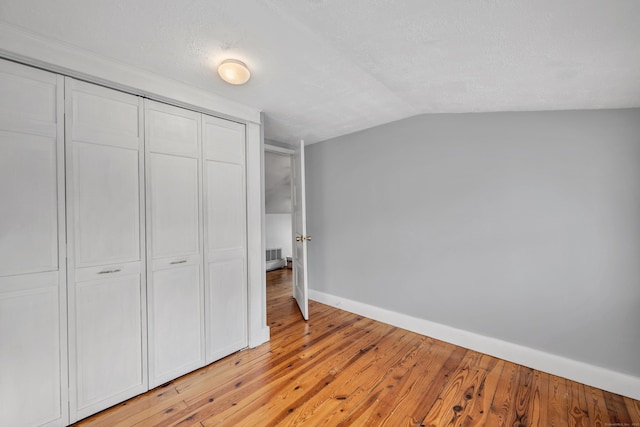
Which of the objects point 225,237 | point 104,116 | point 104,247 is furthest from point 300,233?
point 104,116

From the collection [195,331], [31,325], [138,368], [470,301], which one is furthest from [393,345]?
[31,325]

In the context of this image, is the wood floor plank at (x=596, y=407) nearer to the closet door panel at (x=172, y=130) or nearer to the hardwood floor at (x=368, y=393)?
the hardwood floor at (x=368, y=393)

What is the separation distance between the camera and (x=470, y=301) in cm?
232

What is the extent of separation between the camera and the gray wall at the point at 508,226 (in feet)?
5.73

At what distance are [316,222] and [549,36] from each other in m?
2.88

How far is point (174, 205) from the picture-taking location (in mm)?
1938

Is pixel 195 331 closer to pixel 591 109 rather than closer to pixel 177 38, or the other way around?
pixel 177 38

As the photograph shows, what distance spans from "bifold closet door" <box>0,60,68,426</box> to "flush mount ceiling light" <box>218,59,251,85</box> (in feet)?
3.00

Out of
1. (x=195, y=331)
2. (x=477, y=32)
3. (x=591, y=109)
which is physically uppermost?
(x=477, y=32)

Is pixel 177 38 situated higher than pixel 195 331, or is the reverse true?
pixel 177 38

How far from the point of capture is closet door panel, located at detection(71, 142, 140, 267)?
156 cm

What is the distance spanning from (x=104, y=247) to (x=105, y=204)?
0.28 metres

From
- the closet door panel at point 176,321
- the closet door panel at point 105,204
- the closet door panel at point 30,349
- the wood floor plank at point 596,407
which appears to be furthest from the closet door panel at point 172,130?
the wood floor plank at point 596,407

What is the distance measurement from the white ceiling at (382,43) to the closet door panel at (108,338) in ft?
4.75
